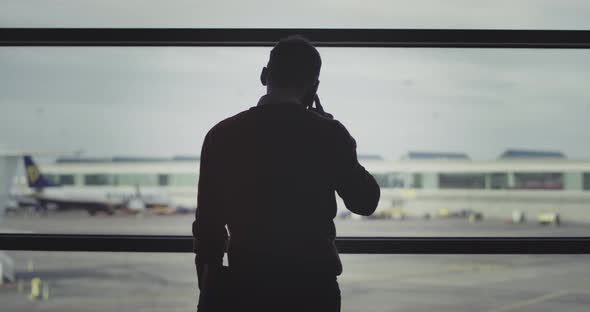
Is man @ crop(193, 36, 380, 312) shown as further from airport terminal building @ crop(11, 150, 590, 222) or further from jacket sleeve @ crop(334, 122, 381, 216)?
airport terminal building @ crop(11, 150, 590, 222)

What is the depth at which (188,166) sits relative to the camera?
26141 millimetres

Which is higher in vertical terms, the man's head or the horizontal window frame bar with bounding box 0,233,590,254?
the man's head

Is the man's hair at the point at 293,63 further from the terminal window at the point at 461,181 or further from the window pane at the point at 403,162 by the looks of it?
the terminal window at the point at 461,181

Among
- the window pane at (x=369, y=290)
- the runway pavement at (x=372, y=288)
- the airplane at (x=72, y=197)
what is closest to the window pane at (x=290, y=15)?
the runway pavement at (x=372, y=288)

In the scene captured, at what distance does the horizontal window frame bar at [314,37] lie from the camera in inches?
58.6

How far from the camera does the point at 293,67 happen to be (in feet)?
3.09

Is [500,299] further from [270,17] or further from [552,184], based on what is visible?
[552,184]

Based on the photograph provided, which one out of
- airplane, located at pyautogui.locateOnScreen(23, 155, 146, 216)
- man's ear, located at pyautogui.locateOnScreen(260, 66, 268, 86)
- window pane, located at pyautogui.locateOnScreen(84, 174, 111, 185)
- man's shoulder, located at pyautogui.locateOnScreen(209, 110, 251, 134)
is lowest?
airplane, located at pyautogui.locateOnScreen(23, 155, 146, 216)

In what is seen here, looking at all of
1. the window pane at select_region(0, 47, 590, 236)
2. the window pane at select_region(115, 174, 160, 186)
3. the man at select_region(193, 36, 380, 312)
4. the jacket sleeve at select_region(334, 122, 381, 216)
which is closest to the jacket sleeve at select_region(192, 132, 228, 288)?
the man at select_region(193, 36, 380, 312)

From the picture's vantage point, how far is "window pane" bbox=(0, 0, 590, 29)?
5.03 feet

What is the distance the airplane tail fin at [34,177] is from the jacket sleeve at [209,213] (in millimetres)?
27244

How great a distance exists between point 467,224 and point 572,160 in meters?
6.16

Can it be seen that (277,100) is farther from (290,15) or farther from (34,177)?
(34,177)

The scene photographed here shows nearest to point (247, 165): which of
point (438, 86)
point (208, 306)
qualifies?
point (208, 306)
